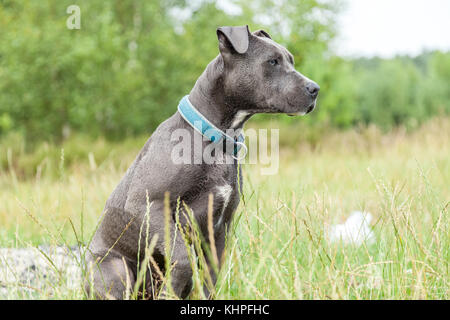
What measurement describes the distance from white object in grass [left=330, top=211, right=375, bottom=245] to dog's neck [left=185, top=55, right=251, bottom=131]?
3.18 ft

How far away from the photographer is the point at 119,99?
45.3 feet

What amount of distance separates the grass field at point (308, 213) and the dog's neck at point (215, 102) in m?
0.50

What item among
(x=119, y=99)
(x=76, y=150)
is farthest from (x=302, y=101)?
(x=119, y=99)

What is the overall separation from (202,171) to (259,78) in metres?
0.66

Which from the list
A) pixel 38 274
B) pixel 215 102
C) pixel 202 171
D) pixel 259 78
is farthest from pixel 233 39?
pixel 38 274

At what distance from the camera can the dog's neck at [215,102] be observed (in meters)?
2.71

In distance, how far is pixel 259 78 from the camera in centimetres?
275

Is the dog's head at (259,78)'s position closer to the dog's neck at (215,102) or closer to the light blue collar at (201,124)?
the dog's neck at (215,102)

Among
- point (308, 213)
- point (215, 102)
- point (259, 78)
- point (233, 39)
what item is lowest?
point (308, 213)

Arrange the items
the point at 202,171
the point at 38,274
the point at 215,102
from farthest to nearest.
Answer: the point at 38,274, the point at 215,102, the point at 202,171

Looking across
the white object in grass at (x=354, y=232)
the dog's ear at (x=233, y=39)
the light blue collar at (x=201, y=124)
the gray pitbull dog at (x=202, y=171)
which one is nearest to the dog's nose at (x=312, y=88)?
the gray pitbull dog at (x=202, y=171)

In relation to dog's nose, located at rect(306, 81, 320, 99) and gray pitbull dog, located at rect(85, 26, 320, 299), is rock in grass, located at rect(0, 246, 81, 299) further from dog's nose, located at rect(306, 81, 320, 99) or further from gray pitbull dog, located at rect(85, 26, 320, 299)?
dog's nose, located at rect(306, 81, 320, 99)

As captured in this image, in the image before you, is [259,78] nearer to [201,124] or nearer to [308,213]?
[201,124]

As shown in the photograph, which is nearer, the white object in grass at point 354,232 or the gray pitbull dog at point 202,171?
the gray pitbull dog at point 202,171
